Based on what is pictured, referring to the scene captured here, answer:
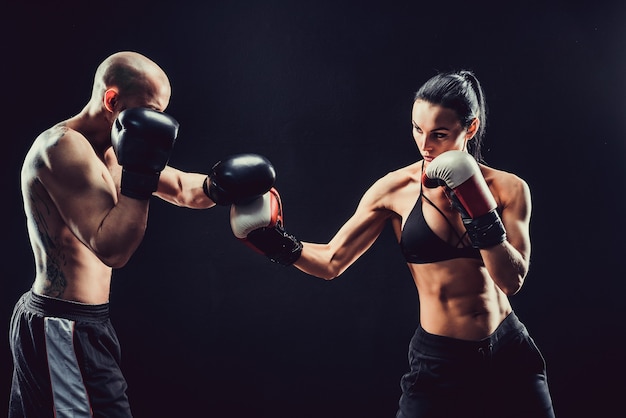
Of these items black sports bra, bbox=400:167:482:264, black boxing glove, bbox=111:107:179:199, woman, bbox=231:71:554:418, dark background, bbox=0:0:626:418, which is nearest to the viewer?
black boxing glove, bbox=111:107:179:199

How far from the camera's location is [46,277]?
1.92 metres

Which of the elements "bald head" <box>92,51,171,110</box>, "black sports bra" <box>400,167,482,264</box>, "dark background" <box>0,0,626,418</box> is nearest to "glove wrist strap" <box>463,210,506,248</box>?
"black sports bra" <box>400,167,482,264</box>

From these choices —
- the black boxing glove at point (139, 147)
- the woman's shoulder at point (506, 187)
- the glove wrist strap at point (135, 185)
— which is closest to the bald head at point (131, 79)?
the black boxing glove at point (139, 147)

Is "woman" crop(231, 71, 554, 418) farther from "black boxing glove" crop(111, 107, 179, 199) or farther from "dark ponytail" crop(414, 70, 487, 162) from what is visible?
"black boxing glove" crop(111, 107, 179, 199)

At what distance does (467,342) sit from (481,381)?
133mm

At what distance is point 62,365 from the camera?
1835 mm

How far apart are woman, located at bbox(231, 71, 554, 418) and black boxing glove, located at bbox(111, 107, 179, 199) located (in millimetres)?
427

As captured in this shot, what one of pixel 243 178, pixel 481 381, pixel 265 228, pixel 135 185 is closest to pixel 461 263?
pixel 481 381

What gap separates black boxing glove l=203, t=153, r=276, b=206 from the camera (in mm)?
2131

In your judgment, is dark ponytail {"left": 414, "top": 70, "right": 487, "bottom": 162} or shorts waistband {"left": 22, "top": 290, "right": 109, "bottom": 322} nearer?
shorts waistband {"left": 22, "top": 290, "right": 109, "bottom": 322}

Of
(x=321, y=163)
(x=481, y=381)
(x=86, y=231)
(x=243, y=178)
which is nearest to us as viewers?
(x=86, y=231)

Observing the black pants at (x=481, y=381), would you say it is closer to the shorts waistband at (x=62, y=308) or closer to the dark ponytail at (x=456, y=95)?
the dark ponytail at (x=456, y=95)

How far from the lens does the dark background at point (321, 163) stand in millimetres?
3178

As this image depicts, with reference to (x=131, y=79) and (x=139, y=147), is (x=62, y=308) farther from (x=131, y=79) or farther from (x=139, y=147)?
(x=131, y=79)
